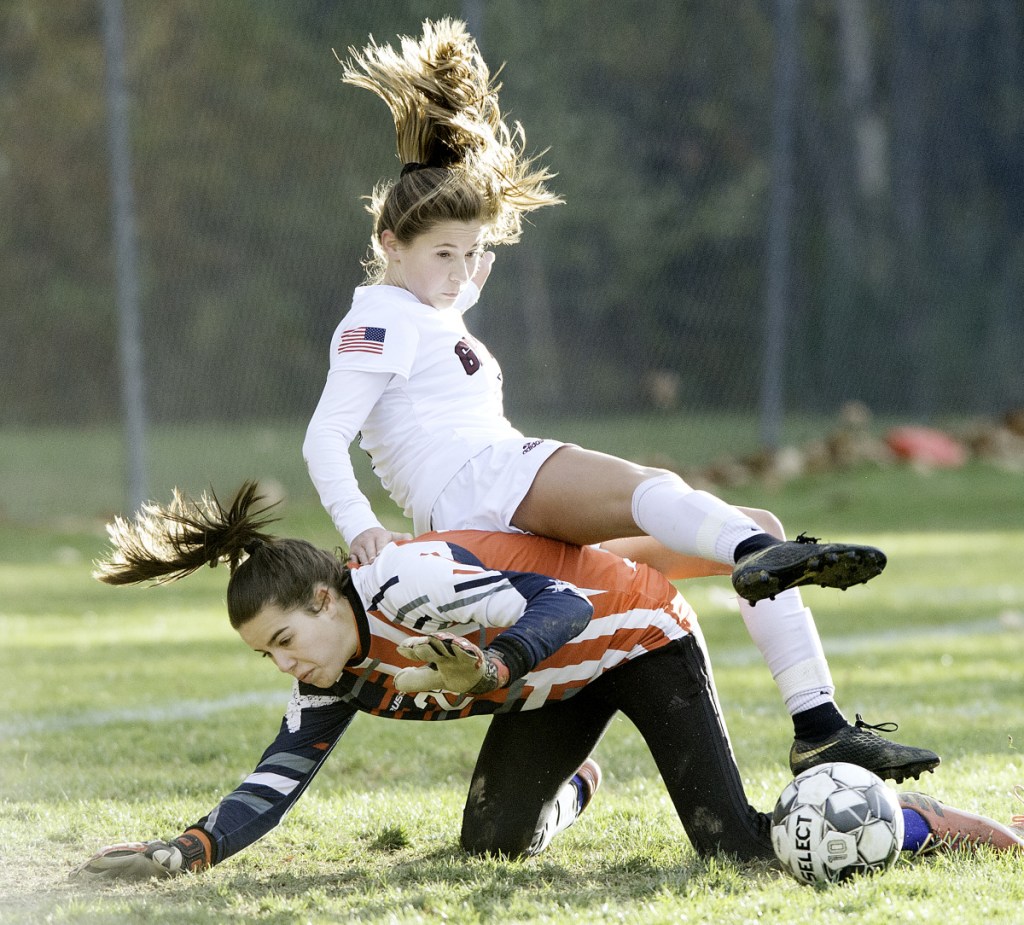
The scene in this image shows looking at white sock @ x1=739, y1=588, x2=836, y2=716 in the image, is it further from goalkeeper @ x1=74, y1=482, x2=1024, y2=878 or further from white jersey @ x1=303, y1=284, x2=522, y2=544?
white jersey @ x1=303, y1=284, x2=522, y2=544

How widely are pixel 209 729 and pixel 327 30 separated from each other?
679cm

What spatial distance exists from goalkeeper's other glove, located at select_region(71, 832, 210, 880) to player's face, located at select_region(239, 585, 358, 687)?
46 cm

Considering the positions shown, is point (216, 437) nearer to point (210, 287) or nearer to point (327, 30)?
point (210, 287)

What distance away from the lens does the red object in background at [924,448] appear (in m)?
12.8

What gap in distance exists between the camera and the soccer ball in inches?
122

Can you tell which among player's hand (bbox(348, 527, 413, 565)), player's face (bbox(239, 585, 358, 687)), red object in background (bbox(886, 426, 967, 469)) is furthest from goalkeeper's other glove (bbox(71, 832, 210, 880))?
red object in background (bbox(886, 426, 967, 469))

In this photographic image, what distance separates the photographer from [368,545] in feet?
11.2

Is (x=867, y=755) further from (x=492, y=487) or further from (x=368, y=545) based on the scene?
(x=368, y=545)

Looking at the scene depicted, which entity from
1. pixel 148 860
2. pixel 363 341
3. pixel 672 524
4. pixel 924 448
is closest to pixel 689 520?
pixel 672 524

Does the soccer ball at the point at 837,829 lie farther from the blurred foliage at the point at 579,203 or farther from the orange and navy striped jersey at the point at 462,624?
the blurred foliage at the point at 579,203

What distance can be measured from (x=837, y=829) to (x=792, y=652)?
52 centimetres

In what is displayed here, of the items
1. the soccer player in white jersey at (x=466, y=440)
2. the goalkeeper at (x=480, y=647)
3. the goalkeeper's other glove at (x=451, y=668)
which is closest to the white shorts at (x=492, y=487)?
the soccer player in white jersey at (x=466, y=440)

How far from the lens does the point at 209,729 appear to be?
4.99 m

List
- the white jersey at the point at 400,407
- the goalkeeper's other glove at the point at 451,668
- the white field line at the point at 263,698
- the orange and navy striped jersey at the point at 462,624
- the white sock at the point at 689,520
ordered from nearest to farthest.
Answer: the goalkeeper's other glove at the point at 451,668 → the orange and navy striped jersey at the point at 462,624 → the white sock at the point at 689,520 → the white jersey at the point at 400,407 → the white field line at the point at 263,698
